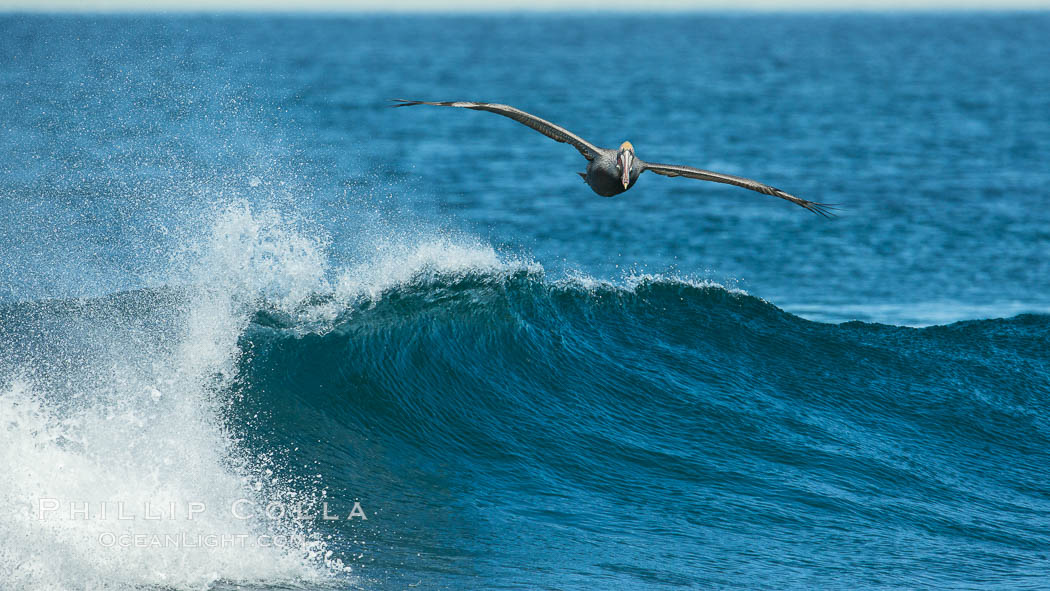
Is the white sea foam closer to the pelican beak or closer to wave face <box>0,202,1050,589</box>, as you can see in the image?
wave face <box>0,202,1050,589</box>

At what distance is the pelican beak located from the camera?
8.38m

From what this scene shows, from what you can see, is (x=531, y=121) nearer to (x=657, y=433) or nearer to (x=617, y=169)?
(x=617, y=169)

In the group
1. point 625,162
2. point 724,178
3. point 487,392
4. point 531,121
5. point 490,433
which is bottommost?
point 490,433

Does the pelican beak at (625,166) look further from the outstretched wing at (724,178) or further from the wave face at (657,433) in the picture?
the wave face at (657,433)

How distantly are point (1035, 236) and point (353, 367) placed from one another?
16.7 metres

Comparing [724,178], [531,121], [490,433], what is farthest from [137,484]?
[724,178]

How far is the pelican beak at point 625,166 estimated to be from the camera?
27.5 ft

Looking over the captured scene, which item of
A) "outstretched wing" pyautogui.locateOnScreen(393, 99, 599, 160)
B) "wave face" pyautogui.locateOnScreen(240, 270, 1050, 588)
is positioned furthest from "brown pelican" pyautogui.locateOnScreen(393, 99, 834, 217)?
"wave face" pyautogui.locateOnScreen(240, 270, 1050, 588)

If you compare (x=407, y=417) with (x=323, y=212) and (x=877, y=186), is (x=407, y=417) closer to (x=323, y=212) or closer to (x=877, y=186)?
(x=323, y=212)

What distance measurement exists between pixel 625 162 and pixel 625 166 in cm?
4

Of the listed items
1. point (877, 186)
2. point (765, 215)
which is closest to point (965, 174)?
point (877, 186)

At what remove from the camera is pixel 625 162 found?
8422 mm

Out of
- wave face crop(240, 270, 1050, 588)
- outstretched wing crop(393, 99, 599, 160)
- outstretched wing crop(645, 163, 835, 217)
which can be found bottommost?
wave face crop(240, 270, 1050, 588)

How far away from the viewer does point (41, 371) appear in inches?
388
